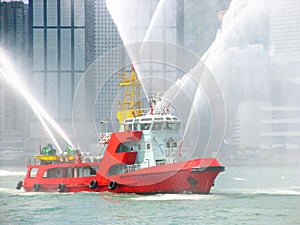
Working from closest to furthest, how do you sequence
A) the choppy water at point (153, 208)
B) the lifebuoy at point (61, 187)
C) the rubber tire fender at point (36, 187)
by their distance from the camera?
the choppy water at point (153, 208)
the lifebuoy at point (61, 187)
the rubber tire fender at point (36, 187)

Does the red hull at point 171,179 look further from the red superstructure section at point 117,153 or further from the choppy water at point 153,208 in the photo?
the red superstructure section at point 117,153

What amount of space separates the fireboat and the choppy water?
1.86ft

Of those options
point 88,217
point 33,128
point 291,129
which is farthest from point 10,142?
point 88,217

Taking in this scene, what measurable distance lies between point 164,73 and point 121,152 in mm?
60493

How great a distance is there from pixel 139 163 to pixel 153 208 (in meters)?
5.53

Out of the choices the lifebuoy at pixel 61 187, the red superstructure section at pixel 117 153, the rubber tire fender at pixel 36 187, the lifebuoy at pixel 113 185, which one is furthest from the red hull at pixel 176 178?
the rubber tire fender at pixel 36 187

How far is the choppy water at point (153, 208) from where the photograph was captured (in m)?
24.2

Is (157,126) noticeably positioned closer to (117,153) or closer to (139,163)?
(139,163)

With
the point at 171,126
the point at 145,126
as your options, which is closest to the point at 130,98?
the point at 145,126

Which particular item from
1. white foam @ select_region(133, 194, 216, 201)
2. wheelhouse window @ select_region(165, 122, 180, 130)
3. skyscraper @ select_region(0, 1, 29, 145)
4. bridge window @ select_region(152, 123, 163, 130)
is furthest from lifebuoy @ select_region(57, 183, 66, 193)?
skyscraper @ select_region(0, 1, 29, 145)

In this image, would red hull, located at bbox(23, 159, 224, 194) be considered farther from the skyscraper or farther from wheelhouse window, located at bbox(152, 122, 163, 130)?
the skyscraper

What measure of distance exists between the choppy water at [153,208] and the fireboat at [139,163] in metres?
0.57

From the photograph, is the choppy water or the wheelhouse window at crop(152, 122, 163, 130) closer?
the choppy water

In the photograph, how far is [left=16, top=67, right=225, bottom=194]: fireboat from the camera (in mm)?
30656
